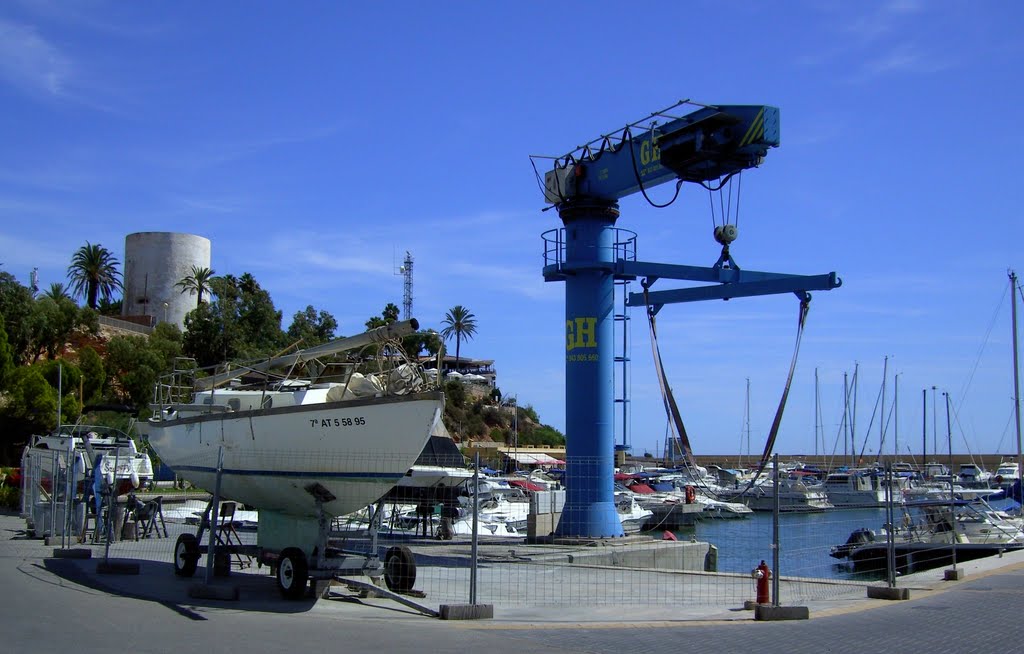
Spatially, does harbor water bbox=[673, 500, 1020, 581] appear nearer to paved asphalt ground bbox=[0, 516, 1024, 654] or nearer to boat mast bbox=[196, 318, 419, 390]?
paved asphalt ground bbox=[0, 516, 1024, 654]

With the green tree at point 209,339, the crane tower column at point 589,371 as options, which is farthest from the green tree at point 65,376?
the crane tower column at point 589,371

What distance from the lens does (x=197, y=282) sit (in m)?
73.9

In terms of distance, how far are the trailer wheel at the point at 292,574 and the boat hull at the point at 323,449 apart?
0.95 metres

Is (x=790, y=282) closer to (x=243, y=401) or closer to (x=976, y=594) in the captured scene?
(x=976, y=594)

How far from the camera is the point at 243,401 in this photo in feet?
49.0

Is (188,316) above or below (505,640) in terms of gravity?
above

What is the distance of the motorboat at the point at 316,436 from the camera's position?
486 inches

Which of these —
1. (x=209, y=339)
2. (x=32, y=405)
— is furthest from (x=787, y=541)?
(x=209, y=339)

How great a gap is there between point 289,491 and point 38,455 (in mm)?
11784

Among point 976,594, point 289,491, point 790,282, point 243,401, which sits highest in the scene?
point 790,282

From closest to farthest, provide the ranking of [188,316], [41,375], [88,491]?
[88,491] < [41,375] < [188,316]

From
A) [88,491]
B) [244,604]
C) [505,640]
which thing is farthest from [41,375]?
[505,640]

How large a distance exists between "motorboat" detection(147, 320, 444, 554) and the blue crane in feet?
24.0

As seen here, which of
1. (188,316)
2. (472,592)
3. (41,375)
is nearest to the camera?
(472,592)
